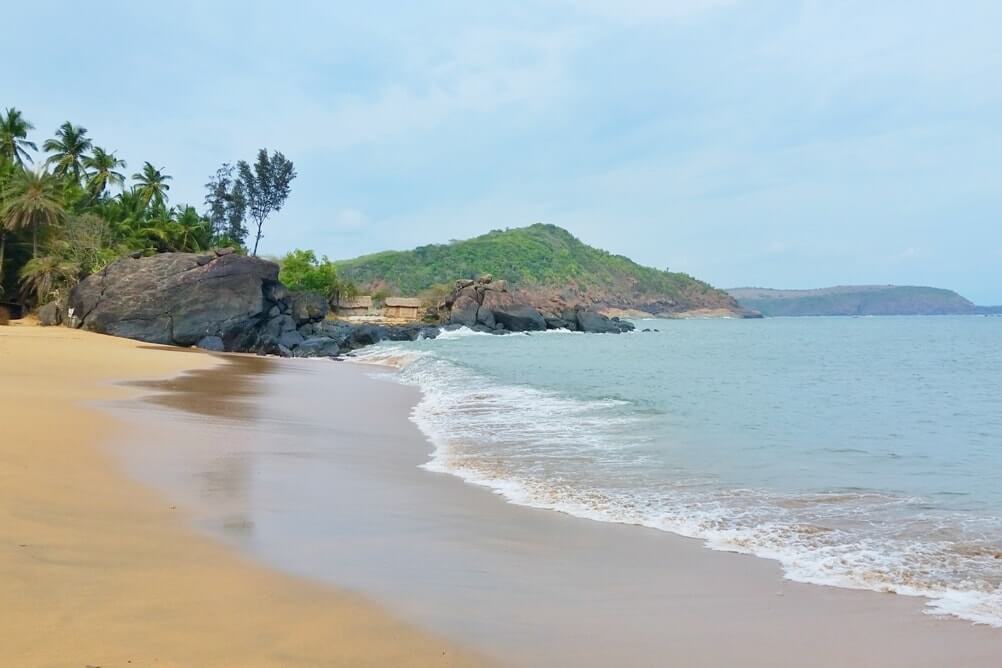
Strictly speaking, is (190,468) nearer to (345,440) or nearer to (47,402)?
(345,440)

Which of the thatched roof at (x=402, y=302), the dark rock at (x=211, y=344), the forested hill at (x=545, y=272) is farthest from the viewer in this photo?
the forested hill at (x=545, y=272)

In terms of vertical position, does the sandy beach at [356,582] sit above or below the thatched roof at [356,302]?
below

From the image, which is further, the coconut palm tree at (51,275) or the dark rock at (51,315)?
the coconut palm tree at (51,275)

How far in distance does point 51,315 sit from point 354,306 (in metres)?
40.3

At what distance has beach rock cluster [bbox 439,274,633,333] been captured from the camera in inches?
2901

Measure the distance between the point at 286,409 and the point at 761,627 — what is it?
39.2ft

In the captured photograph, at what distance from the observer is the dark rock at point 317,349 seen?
128ft

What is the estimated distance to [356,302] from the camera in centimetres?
7944

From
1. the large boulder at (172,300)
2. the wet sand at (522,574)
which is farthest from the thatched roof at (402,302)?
the wet sand at (522,574)

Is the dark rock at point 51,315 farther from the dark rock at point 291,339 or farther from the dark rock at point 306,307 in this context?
the dark rock at point 306,307

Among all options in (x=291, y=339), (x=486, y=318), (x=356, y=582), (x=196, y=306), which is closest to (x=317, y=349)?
(x=291, y=339)

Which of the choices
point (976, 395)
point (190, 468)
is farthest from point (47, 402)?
point (976, 395)

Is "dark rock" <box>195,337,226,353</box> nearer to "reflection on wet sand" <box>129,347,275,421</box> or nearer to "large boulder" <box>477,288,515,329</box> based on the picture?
"reflection on wet sand" <box>129,347,275,421</box>

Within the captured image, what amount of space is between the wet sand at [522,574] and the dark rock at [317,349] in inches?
1177
